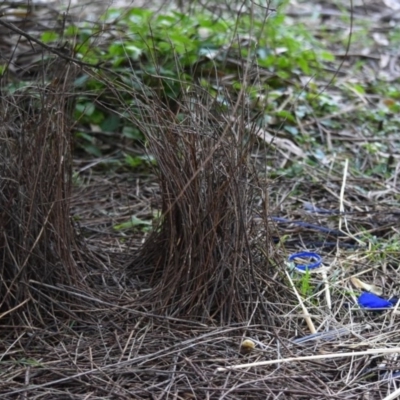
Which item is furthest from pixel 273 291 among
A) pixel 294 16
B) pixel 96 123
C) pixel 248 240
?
pixel 294 16

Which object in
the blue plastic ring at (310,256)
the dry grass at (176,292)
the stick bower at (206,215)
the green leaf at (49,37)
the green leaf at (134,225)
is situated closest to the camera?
the dry grass at (176,292)

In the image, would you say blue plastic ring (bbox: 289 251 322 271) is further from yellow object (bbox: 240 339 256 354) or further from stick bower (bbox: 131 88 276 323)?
yellow object (bbox: 240 339 256 354)

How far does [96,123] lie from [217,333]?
6.35 ft

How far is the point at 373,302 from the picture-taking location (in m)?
2.62

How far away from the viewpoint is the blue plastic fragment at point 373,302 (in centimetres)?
261

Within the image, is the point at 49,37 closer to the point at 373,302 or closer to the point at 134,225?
the point at 134,225

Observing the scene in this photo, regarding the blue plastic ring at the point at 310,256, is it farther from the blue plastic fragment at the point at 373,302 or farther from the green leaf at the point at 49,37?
the green leaf at the point at 49,37

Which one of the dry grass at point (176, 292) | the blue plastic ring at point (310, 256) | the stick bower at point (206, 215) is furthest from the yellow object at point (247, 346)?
the blue plastic ring at point (310, 256)

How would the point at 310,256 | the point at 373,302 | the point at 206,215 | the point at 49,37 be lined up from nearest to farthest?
1. the point at 206,215
2. the point at 373,302
3. the point at 310,256
4. the point at 49,37

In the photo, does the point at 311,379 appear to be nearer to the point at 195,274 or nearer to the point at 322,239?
the point at 195,274

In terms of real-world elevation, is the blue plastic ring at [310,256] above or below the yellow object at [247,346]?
below

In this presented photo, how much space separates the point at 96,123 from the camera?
4066mm

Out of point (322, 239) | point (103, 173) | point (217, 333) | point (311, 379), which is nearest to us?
point (311, 379)

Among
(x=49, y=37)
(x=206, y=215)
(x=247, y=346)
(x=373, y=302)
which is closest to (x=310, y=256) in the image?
(x=373, y=302)
